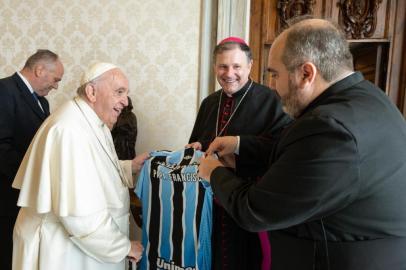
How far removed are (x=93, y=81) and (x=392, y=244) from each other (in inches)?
53.4

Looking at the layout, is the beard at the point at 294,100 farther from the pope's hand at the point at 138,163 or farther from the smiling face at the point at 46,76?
the smiling face at the point at 46,76

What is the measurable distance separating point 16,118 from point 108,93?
1.14 metres

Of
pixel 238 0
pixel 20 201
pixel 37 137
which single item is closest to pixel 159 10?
pixel 238 0

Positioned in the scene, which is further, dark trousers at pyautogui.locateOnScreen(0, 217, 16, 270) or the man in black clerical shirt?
dark trousers at pyautogui.locateOnScreen(0, 217, 16, 270)

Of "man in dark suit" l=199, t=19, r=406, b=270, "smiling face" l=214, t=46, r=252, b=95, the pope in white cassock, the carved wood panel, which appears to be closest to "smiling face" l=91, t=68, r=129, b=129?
the pope in white cassock

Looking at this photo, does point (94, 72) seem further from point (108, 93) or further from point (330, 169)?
point (330, 169)

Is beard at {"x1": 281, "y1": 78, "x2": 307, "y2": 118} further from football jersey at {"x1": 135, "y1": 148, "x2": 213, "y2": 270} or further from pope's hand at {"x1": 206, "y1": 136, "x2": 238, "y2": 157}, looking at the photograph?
football jersey at {"x1": 135, "y1": 148, "x2": 213, "y2": 270}

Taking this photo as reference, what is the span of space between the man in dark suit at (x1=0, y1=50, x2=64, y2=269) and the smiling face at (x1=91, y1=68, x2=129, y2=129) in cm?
99

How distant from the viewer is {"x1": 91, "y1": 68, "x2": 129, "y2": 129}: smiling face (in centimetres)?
155

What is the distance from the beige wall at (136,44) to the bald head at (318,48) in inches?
84.5

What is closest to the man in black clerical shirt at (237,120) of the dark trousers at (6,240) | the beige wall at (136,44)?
the beige wall at (136,44)

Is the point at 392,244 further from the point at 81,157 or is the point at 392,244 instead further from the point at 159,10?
the point at 159,10

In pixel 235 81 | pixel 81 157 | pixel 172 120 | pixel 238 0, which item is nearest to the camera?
pixel 81 157

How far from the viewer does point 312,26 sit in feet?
3.27
